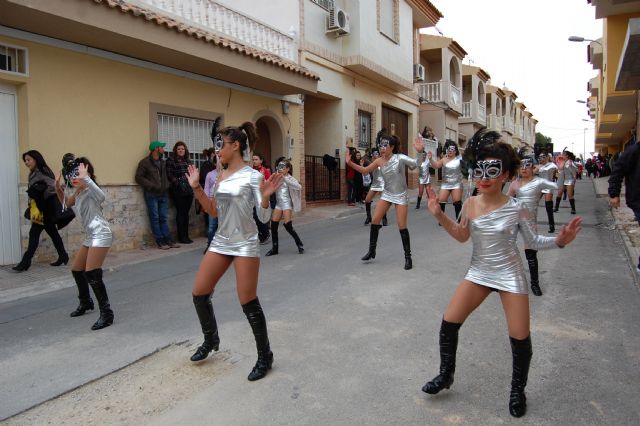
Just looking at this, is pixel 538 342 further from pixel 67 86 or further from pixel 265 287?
pixel 67 86

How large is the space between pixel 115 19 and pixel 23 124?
87.7 inches

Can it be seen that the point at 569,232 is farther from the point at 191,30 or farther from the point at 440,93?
the point at 440,93

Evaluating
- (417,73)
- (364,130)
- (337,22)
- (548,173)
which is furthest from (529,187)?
(417,73)

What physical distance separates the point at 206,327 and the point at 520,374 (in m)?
2.28

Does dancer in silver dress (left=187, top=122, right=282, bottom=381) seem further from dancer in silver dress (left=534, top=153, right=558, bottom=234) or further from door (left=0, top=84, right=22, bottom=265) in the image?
dancer in silver dress (left=534, top=153, right=558, bottom=234)

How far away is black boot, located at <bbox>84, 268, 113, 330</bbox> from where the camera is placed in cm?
486

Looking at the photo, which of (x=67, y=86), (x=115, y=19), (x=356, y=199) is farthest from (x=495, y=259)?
(x=356, y=199)

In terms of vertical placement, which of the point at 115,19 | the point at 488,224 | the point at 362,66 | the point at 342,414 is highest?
the point at 362,66

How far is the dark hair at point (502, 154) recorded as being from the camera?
323 centimetres

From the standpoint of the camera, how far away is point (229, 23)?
37.8 ft

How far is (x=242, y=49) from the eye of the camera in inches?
419

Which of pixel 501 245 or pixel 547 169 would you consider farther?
pixel 547 169

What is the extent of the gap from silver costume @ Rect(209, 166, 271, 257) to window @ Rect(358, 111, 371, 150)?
14.6 meters

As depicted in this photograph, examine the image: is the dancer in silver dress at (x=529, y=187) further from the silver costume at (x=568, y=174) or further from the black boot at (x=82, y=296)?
the silver costume at (x=568, y=174)
